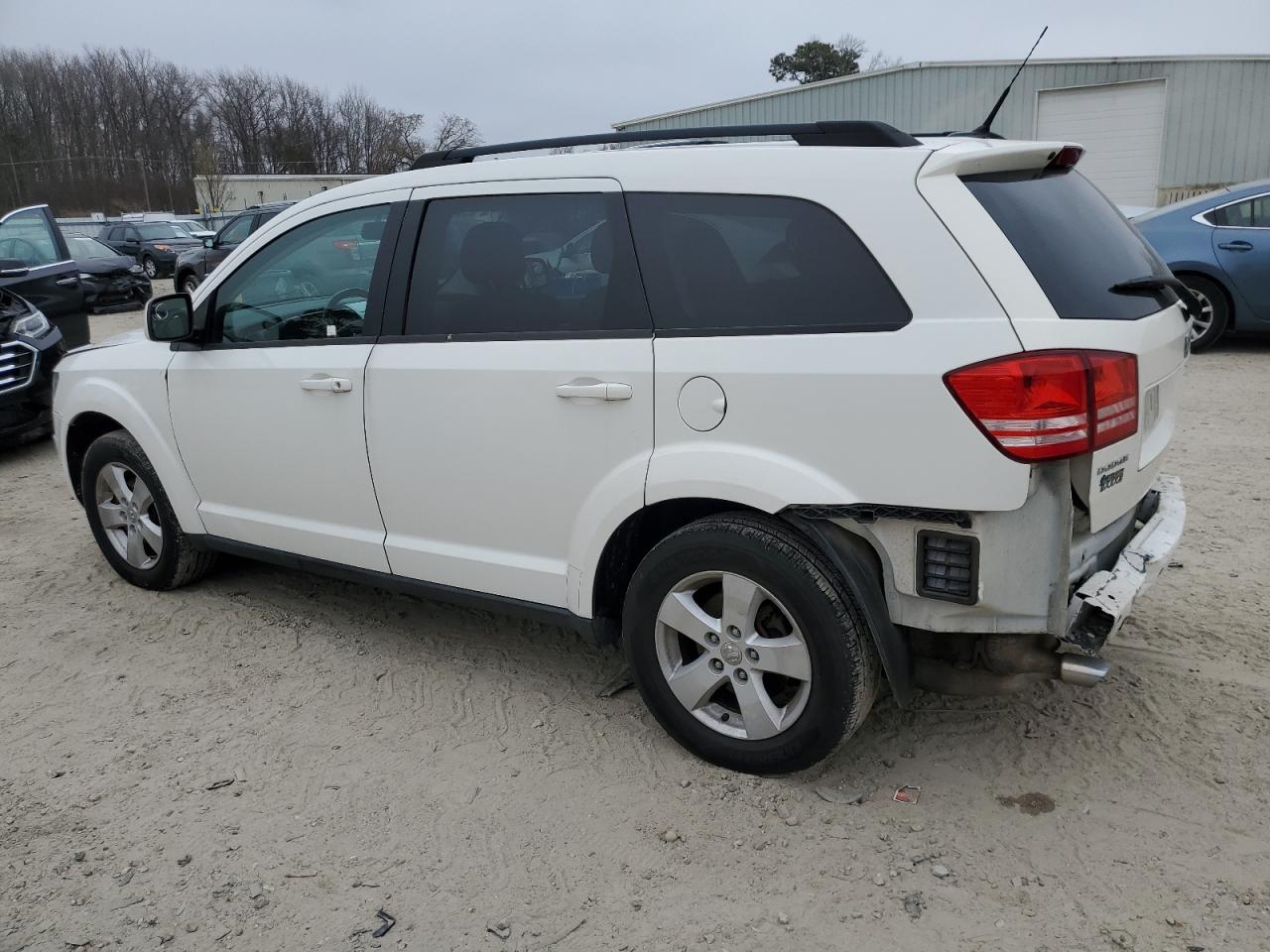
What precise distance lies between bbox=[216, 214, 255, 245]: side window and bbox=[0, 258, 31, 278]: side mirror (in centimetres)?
888

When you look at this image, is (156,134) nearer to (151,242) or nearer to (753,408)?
(151,242)

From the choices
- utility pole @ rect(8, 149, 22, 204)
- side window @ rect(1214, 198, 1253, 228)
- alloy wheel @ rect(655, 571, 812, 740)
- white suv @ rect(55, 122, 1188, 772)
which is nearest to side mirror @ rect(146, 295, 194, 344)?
white suv @ rect(55, 122, 1188, 772)

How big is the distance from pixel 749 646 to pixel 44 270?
369 inches

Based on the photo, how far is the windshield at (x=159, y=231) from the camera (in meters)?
26.8

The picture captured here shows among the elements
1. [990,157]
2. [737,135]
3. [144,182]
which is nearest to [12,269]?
[737,135]

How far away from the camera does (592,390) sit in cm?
303

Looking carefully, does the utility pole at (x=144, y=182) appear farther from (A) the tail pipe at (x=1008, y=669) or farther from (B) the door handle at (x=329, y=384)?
(A) the tail pipe at (x=1008, y=669)

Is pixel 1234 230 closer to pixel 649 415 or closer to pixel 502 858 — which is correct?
pixel 649 415

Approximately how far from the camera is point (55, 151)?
214 ft

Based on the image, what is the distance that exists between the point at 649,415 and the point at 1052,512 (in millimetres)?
1136

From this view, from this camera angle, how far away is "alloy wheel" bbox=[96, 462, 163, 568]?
15.4 feet

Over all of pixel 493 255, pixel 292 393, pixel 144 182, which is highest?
pixel 144 182

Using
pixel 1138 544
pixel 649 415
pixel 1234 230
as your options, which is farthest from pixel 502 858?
pixel 1234 230

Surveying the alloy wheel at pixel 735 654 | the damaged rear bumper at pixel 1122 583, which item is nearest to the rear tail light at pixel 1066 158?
the damaged rear bumper at pixel 1122 583
